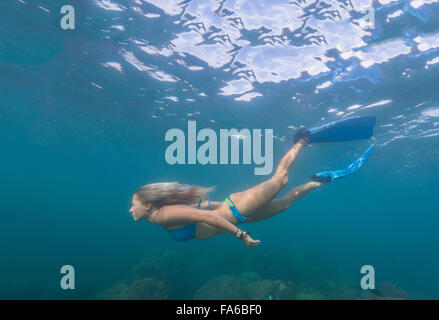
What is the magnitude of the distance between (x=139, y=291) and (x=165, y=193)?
1134 centimetres

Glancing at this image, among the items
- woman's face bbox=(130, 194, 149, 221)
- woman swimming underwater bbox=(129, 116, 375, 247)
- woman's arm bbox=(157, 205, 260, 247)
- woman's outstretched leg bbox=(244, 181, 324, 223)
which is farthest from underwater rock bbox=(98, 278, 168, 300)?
woman's arm bbox=(157, 205, 260, 247)

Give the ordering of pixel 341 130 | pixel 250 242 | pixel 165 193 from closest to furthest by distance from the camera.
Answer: pixel 250 242 < pixel 165 193 < pixel 341 130

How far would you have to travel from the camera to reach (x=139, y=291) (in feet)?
42.9

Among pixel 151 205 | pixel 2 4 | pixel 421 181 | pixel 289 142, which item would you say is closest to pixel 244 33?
pixel 151 205

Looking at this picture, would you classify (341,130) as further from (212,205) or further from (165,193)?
(165,193)

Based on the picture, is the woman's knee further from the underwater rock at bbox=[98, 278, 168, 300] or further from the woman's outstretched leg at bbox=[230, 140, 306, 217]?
the underwater rock at bbox=[98, 278, 168, 300]

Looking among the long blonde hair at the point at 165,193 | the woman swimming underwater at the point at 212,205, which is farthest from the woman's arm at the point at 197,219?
the long blonde hair at the point at 165,193

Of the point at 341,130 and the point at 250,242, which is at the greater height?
the point at 341,130

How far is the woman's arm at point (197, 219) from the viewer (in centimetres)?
381

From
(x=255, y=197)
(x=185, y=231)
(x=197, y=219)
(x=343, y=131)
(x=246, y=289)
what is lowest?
(x=246, y=289)

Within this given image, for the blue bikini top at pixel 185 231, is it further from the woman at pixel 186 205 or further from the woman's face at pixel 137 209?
the woman's face at pixel 137 209

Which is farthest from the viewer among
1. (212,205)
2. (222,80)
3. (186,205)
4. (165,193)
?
(222,80)

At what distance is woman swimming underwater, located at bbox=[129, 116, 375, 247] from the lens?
407 cm

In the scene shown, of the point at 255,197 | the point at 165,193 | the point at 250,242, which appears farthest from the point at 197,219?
the point at 255,197
